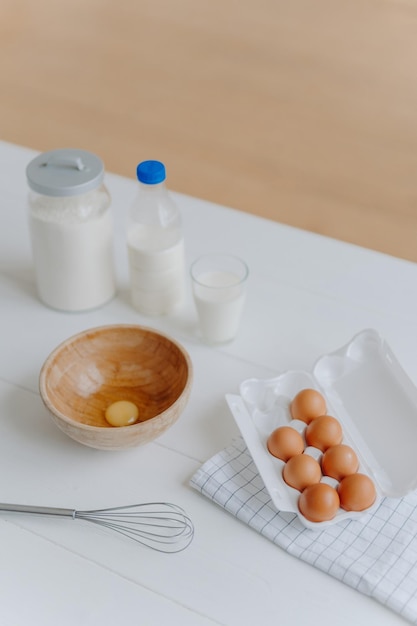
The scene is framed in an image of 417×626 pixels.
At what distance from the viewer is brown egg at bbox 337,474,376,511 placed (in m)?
1.11

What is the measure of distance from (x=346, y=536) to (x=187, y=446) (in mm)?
263

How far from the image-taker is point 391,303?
4.99 feet

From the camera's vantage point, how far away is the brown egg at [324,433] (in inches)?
47.0

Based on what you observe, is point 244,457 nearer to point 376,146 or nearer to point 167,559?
point 167,559

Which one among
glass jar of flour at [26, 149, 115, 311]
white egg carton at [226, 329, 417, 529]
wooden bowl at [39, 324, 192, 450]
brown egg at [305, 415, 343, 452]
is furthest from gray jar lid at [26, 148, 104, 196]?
brown egg at [305, 415, 343, 452]

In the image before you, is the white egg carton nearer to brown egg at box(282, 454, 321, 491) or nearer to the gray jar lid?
brown egg at box(282, 454, 321, 491)

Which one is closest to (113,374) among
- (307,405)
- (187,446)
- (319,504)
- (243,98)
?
(187,446)

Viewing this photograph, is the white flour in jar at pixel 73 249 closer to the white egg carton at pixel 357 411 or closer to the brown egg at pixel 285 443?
the white egg carton at pixel 357 411

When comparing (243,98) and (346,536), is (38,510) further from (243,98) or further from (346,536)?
(243,98)

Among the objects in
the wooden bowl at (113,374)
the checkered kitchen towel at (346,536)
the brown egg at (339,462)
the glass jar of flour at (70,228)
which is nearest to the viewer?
the checkered kitchen towel at (346,536)

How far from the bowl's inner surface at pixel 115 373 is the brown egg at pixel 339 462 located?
0.24 meters

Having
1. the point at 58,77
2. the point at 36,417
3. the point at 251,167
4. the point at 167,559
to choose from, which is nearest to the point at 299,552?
the point at 167,559

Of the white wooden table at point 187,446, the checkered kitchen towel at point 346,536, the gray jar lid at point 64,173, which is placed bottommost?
the white wooden table at point 187,446

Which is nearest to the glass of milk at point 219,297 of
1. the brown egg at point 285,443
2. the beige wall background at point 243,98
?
the brown egg at point 285,443
